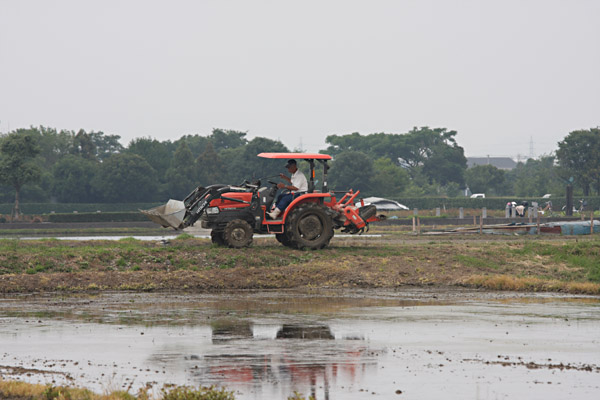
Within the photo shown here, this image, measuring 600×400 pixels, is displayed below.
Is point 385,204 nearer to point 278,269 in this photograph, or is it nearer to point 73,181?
point 73,181

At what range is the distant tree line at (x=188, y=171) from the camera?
9481 cm

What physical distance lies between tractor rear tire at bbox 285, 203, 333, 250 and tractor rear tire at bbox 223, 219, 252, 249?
1243 mm

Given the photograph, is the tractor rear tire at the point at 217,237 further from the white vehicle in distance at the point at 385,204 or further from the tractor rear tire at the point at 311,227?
the white vehicle in distance at the point at 385,204

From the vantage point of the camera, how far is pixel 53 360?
12.1 metres

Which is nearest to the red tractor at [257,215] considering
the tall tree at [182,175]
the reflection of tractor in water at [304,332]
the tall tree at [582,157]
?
the reflection of tractor in water at [304,332]

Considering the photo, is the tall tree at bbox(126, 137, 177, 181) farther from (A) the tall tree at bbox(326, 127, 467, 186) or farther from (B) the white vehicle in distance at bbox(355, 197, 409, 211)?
(A) the tall tree at bbox(326, 127, 467, 186)

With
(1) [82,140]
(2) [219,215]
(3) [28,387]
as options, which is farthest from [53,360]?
(1) [82,140]

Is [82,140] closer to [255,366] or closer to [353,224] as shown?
[353,224]

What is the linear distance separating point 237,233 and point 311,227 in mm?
2269

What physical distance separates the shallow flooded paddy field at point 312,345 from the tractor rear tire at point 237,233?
16.2 feet

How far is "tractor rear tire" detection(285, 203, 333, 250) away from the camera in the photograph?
1001 inches

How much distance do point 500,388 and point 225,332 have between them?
554cm

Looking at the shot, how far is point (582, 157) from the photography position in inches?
4540

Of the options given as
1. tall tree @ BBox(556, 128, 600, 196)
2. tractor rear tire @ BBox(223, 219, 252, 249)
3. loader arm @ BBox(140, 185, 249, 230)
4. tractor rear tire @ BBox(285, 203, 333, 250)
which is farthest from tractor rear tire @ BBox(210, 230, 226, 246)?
tall tree @ BBox(556, 128, 600, 196)
